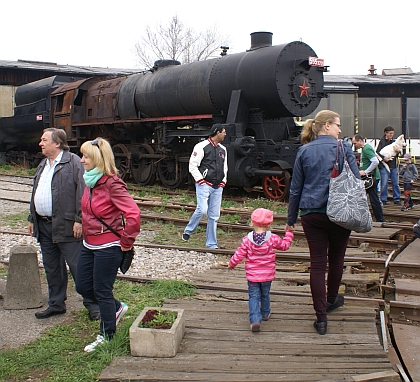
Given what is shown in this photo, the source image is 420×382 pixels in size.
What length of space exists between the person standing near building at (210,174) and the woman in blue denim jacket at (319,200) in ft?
9.97

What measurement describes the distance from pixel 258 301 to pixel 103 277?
4.16 feet

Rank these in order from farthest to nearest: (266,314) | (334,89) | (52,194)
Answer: (334,89) < (52,194) < (266,314)

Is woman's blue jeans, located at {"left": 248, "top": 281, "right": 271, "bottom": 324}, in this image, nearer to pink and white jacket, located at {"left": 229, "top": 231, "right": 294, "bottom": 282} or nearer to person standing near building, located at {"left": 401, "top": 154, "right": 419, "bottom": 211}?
pink and white jacket, located at {"left": 229, "top": 231, "right": 294, "bottom": 282}

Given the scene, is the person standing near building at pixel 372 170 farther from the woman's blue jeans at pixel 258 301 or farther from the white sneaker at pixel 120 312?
the white sneaker at pixel 120 312

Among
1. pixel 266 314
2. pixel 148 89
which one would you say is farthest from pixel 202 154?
pixel 148 89

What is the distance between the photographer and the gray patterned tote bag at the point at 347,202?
3.83 metres

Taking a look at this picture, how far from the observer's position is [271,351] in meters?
3.75

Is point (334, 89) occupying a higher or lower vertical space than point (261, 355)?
higher

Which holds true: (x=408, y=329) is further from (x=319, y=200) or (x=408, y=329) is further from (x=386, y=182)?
(x=386, y=182)

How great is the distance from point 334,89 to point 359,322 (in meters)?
19.5

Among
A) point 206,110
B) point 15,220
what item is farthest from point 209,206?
point 206,110

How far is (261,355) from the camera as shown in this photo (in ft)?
12.1

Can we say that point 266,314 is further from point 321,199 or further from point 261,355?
point 321,199

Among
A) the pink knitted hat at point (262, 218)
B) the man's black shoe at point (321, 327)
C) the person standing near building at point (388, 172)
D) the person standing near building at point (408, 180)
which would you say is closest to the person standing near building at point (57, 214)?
the pink knitted hat at point (262, 218)
